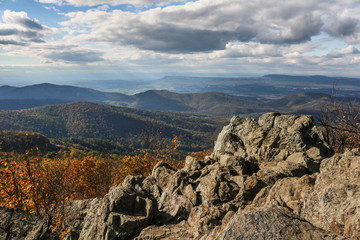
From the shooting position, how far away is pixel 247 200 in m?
19.2

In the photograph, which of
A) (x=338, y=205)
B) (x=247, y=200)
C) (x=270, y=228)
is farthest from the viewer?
(x=247, y=200)

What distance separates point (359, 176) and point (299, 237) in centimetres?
857

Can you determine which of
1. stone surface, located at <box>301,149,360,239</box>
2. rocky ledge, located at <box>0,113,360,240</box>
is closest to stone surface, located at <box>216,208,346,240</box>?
rocky ledge, located at <box>0,113,360,240</box>

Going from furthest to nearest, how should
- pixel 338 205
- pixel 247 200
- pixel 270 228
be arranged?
pixel 247 200, pixel 338 205, pixel 270 228

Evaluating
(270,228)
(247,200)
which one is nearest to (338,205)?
(270,228)

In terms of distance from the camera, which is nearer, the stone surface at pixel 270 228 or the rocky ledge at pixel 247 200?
the stone surface at pixel 270 228

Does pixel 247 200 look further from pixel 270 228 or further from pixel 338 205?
pixel 270 228

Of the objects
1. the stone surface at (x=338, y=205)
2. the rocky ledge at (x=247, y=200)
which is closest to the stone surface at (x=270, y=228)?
the rocky ledge at (x=247, y=200)

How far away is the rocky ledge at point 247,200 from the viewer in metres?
10.3

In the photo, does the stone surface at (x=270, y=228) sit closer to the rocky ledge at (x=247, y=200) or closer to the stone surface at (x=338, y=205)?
the rocky ledge at (x=247, y=200)

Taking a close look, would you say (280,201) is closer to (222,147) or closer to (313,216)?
(313,216)

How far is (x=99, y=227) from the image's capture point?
63.2 ft

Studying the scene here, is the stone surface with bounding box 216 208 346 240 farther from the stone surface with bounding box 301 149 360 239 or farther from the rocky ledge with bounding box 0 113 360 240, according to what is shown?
the stone surface with bounding box 301 149 360 239

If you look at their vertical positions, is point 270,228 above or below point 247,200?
above
